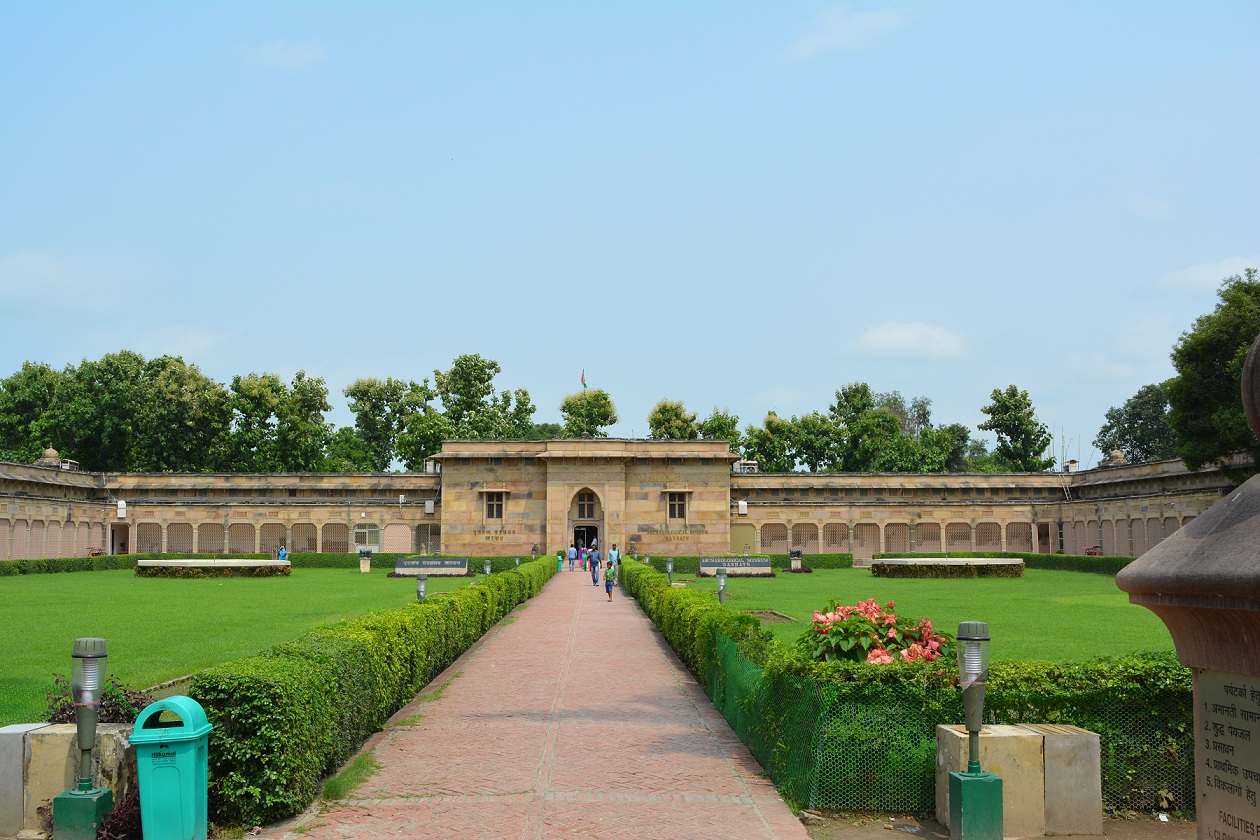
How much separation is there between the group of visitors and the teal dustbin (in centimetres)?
2199

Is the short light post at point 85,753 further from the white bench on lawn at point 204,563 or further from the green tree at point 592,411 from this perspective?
the green tree at point 592,411

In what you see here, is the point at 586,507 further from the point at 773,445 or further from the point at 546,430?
the point at 546,430

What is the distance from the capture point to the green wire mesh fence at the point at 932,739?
24.8 ft

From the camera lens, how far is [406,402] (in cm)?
7419

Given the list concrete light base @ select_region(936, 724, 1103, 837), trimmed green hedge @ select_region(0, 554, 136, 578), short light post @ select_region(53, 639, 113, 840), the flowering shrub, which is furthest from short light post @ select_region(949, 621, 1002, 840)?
trimmed green hedge @ select_region(0, 554, 136, 578)

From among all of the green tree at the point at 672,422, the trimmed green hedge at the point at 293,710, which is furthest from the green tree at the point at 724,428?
the trimmed green hedge at the point at 293,710

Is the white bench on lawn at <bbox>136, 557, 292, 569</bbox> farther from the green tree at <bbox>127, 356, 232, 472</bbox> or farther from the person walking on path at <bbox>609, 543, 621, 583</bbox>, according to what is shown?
the green tree at <bbox>127, 356, 232, 472</bbox>

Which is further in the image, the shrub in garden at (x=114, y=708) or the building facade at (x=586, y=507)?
the building facade at (x=586, y=507)

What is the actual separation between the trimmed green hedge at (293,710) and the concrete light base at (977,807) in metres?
4.76

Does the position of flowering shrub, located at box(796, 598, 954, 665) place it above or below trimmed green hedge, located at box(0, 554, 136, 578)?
above

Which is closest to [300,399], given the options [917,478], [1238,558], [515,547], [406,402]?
[406,402]

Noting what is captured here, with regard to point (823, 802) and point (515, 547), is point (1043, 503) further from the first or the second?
point (823, 802)

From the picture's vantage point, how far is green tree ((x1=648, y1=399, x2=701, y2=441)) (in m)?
75.0

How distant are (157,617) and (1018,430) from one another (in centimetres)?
5915
